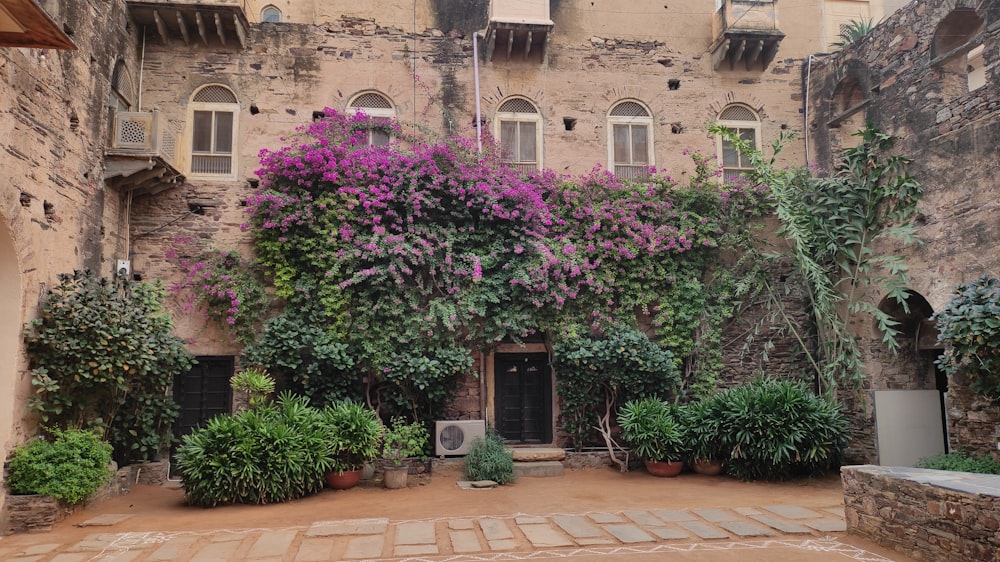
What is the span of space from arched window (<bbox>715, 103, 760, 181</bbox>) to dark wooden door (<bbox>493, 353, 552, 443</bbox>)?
5155mm

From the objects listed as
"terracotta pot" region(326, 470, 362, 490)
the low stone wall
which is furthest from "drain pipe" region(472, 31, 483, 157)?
the low stone wall

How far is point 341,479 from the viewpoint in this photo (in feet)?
29.8

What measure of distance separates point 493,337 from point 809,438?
4.93m

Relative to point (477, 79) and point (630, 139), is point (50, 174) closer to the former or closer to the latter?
point (477, 79)

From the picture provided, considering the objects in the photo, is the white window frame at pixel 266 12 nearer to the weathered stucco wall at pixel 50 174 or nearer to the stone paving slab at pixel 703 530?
the weathered stucco wall at pixel 50 174

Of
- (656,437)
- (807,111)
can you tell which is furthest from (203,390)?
(807,111)

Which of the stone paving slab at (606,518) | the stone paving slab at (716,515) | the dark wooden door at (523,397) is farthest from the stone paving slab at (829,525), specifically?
the dark wooden door at (523,397)

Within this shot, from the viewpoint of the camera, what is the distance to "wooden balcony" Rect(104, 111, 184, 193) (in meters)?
9.60

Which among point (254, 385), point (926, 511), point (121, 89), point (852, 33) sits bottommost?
point (926, 511)

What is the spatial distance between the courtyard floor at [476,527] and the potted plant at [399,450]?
0.97 ft

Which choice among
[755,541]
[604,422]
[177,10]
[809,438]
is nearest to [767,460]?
[809,438]

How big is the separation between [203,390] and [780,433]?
8.97 metres

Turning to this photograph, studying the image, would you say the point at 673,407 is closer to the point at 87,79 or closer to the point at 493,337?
the point at 493,337

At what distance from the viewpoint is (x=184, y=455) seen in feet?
26.9
